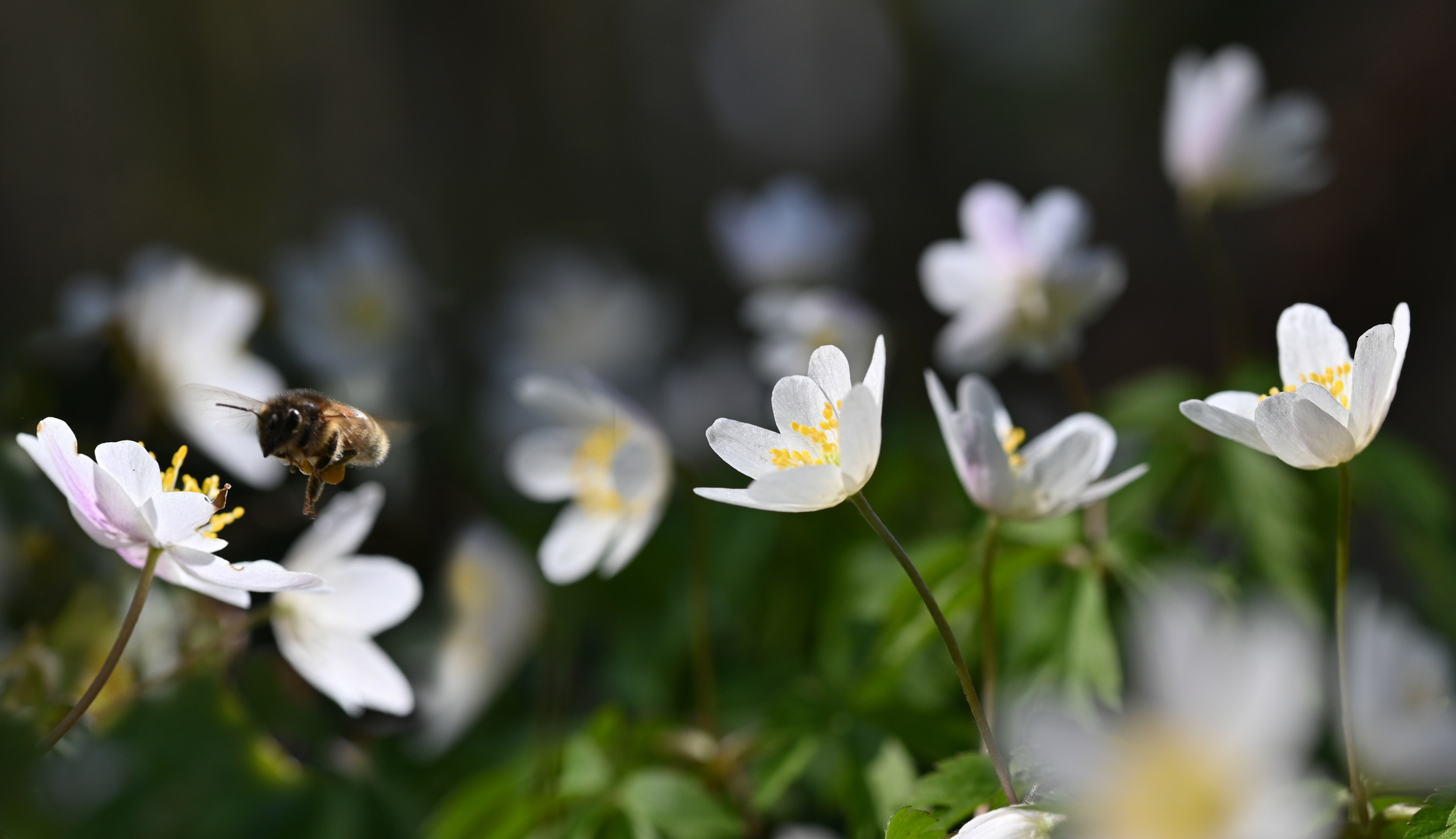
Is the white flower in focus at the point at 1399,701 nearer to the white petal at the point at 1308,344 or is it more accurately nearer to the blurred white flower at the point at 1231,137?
the white petal at the point at 1308,344

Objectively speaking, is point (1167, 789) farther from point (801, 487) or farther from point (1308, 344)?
point (1308, 344)

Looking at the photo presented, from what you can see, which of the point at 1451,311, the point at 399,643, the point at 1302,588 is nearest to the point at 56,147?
the point at 399,643

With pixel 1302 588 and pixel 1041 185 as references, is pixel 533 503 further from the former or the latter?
pixel 1041 185

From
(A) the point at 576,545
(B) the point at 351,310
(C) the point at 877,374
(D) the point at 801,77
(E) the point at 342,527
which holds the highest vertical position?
(D) the point at 801,77

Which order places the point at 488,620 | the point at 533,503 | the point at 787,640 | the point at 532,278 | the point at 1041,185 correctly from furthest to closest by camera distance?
the point at 1041,185, the point at 532,278, the point at 533,503, the point at 488,620, the point at 787,640

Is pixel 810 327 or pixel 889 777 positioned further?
pixel 810 327

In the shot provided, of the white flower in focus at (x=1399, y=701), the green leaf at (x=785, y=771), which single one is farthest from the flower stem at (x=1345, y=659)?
the green leaf at (x=785, y=771)

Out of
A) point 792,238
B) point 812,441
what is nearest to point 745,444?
point 812,441
